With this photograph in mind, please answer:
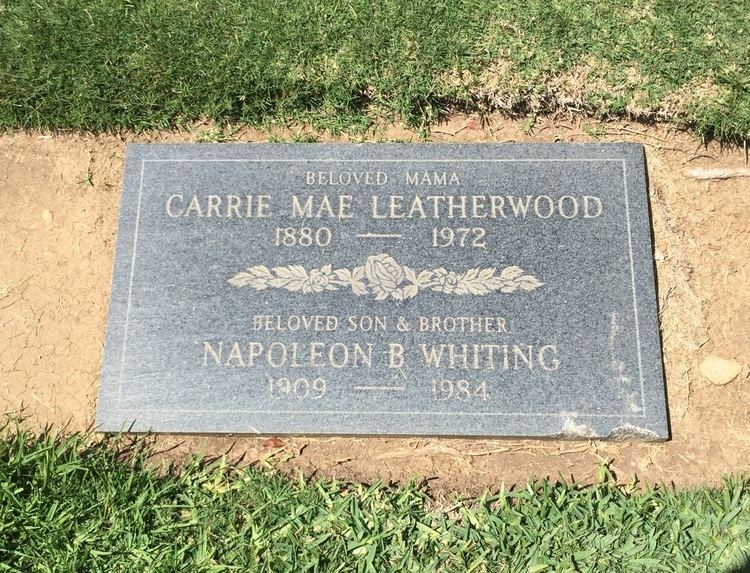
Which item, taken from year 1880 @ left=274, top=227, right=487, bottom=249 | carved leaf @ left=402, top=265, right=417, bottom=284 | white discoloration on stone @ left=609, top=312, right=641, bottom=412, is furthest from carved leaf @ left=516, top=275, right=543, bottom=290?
carved leaf @ left=402, top=265, right=417, bottom=284

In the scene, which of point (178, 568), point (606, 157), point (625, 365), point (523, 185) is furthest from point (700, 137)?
point (178, 568)

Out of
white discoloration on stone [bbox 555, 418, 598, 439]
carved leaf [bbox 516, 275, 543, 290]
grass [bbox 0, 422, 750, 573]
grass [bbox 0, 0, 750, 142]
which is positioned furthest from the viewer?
grass [bbox 0, 0, 750, 142]

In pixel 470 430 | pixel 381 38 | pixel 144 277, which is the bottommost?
pixel 470 430

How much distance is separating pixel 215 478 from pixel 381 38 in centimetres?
247

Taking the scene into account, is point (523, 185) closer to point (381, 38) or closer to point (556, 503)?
point (381, 38)

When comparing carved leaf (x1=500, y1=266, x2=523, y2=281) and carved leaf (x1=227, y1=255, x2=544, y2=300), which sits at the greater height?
carved leaf (x1=500, y1=266, x2=523, y2=281)

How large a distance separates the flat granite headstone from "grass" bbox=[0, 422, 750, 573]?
260 mm

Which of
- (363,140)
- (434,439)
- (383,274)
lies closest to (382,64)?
(363,140)

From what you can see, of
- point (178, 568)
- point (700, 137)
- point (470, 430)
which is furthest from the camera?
point (700, 137)

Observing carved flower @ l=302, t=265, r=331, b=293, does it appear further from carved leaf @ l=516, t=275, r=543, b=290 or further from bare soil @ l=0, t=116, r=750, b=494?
carved leaf @ l=516, t=275, r=543, b=290

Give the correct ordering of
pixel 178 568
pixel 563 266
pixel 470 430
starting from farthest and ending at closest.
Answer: pixel 563 266, pixel 470 430, pixel 178 568

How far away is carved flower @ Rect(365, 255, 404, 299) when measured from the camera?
3059mm

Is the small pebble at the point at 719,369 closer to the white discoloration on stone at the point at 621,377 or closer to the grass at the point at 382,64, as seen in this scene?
the white discoloration on stone at the point at 621,377

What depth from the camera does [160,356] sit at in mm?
3004
